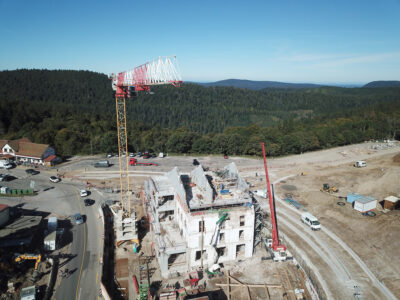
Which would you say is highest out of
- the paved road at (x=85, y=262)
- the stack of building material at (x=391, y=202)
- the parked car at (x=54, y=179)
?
the parked car at (x=54, y=179)

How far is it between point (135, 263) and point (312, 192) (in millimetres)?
41944

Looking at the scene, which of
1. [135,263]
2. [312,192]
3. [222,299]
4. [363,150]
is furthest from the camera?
[363,150]

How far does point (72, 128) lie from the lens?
357ft

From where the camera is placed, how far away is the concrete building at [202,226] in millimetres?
36719

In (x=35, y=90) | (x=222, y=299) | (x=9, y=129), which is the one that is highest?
(x=35, y=90)

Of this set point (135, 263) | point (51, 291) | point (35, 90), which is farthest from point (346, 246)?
point (35, 90)

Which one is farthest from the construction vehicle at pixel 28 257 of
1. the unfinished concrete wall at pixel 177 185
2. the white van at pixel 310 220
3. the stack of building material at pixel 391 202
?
the stack of building material at pixel 391 202

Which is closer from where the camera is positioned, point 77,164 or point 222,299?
point 222,299

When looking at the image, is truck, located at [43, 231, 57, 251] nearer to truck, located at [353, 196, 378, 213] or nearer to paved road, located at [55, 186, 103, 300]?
paved road, located at [55, 186, 103, 300]

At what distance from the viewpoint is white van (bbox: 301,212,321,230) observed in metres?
48.1

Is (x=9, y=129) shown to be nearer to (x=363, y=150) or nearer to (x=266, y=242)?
(x=266, y=242)

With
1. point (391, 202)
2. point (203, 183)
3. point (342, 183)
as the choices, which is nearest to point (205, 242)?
point (203, 183)

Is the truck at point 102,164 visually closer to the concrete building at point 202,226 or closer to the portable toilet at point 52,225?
the portable toilet at point 52,225

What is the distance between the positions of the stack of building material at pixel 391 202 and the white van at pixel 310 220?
53.4 ft
